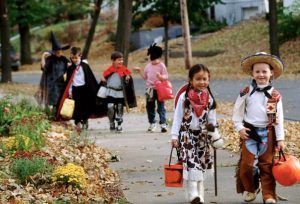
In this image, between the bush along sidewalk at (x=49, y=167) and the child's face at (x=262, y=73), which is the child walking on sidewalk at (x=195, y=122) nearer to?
the child's face at (x=262, y=73)

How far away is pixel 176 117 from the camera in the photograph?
7949 mm

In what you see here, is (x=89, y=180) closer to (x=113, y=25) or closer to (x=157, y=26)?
(x=157, y=26)

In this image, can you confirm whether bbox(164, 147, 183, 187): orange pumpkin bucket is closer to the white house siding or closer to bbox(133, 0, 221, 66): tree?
bbox(133, 0, 221, 66): tree

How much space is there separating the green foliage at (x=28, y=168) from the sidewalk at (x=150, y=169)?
2.96ft

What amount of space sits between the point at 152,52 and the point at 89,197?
20.9ft

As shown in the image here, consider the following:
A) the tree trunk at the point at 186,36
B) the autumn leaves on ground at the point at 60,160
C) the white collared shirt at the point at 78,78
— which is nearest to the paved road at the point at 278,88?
the autumn leaves on ground at the point at 60,160

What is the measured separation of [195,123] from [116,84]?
668 centimetres

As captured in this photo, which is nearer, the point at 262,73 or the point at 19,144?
the point at 262,73

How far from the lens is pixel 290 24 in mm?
37156

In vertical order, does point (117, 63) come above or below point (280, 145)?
above

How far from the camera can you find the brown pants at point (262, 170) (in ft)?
25.0

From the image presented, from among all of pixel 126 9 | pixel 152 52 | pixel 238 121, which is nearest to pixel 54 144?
pixel 152 52

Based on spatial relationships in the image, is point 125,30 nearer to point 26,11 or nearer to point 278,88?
point 278,88

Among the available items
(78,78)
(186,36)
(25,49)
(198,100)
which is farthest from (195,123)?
(25,49)
